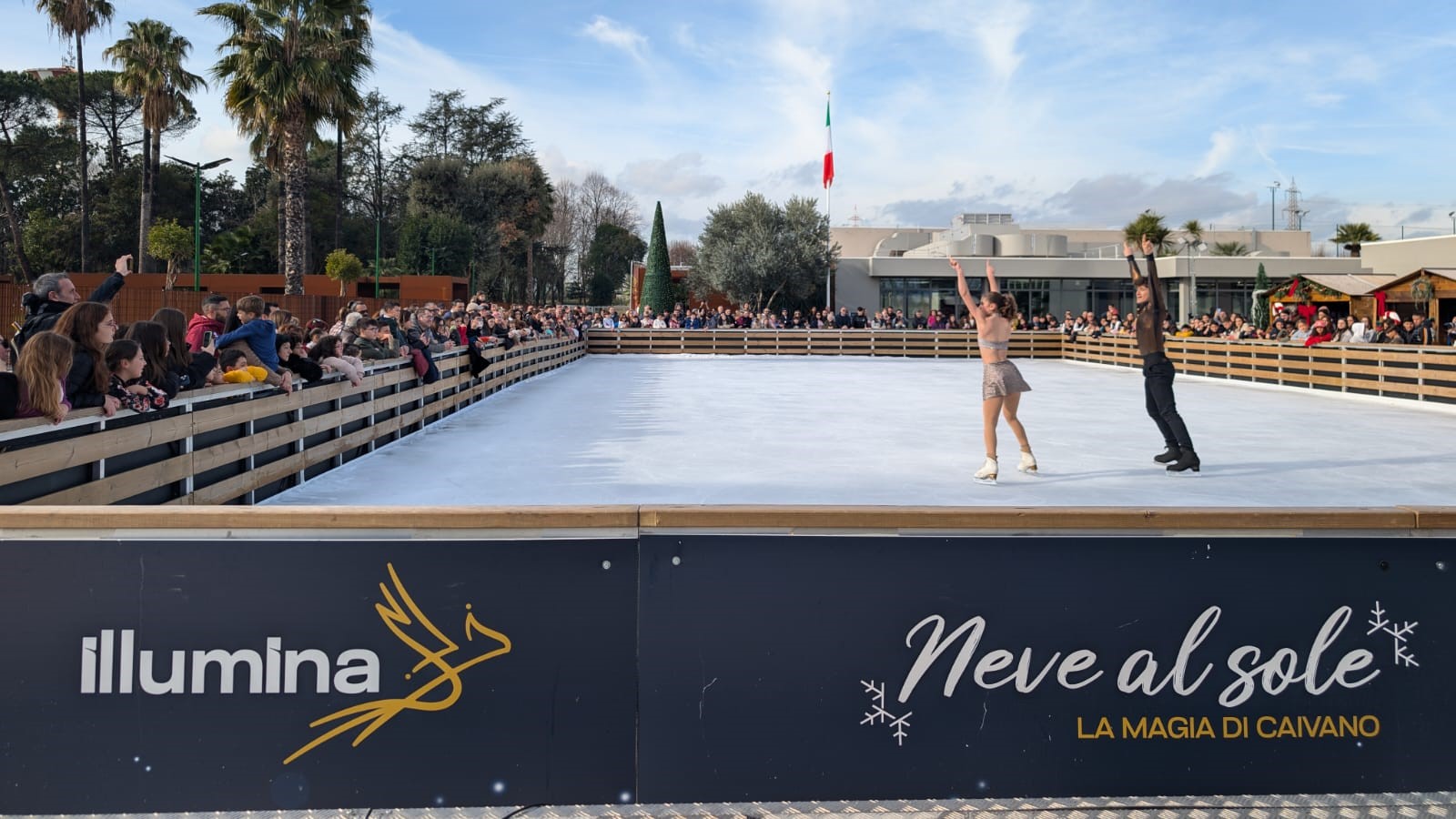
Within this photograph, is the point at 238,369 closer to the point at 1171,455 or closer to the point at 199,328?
the point at 199,328

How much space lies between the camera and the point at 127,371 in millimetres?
5547

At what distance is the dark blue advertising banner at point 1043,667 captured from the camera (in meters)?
2.72

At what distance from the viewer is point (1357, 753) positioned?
284cm

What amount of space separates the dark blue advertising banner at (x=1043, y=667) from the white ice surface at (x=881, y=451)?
4.44m

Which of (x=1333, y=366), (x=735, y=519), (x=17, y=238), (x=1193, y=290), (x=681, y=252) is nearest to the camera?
(x=735, y=519)

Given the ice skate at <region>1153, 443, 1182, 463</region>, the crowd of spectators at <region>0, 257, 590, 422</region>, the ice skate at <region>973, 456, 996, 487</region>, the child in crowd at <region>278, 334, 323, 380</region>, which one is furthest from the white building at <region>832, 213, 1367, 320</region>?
the child in crowd at <region>278, 334, 323, 380</region>

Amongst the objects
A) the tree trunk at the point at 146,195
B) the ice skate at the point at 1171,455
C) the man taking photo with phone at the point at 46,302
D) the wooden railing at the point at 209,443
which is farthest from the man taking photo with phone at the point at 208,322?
the tree trunk at the point at 146,195

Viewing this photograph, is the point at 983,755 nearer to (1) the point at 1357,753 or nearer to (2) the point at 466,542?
(1) the point at 1357,753

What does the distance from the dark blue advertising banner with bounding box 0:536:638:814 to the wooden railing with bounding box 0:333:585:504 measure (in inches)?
83.5

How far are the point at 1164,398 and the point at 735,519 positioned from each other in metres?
7.45

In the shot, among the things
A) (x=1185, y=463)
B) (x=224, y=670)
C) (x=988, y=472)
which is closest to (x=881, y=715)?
(x=224, y=670)

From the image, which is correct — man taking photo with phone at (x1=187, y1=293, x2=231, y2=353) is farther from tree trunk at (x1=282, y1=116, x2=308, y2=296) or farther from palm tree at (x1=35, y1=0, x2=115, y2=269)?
palm tree at (x1=35, y1=0, x2=115, y2=269)

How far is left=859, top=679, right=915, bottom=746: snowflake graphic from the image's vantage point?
2.77m

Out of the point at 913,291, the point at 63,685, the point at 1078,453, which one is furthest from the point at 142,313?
the point at 913,291
